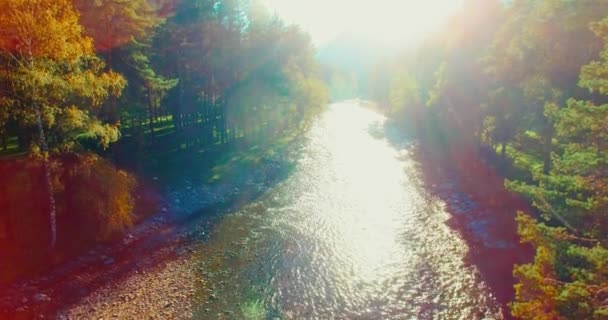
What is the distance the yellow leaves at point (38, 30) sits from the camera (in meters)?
14.1

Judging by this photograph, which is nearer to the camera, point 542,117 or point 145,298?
point 145,298

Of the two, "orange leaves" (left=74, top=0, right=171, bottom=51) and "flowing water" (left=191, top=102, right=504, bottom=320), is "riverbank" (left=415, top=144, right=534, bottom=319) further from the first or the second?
"orange leaves" (left=74, top=0, right=171, bottom=51)

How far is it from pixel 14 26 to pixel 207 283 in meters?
13.8

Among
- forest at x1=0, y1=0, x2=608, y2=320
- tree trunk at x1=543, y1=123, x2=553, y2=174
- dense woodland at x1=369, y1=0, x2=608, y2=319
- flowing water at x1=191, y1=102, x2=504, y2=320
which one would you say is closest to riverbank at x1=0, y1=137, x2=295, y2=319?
forest at x1=0, y1=0, x2=608, y2=320

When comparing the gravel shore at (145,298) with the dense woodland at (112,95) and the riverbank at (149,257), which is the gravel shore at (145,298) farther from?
the dense woodland at (112,95)

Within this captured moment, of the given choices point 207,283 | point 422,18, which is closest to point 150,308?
point 207,283

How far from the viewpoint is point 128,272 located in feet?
59.5

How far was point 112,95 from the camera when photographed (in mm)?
26047

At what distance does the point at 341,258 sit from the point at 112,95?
65.9 ft

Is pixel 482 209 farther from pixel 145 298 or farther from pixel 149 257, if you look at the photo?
pixel 145 298

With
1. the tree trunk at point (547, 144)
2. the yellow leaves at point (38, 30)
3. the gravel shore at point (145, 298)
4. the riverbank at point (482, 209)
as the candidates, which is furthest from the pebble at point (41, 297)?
the tree trunk at point (547, 144)

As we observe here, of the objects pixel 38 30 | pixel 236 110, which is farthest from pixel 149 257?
pixel 236 110

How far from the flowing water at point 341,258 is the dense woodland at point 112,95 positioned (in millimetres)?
7988

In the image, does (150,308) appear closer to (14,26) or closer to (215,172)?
(14,26)
